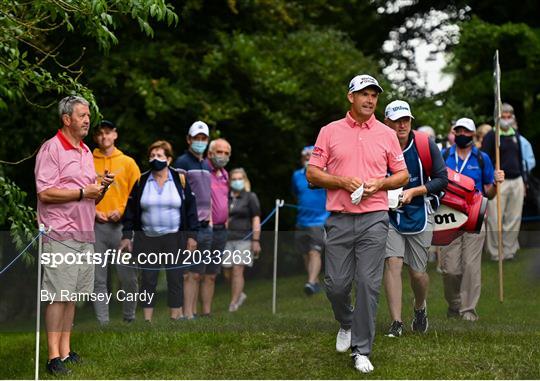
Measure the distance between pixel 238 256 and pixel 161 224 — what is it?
4.77 ft

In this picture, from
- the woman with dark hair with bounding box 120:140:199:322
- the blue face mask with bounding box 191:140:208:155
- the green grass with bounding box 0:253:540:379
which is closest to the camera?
the green grass with bounding box 0:253:540:379

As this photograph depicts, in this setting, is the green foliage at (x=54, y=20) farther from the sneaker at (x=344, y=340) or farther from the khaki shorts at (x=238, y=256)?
the khaki shorts at (x=238, y=256)

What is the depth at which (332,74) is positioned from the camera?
20.4 metres

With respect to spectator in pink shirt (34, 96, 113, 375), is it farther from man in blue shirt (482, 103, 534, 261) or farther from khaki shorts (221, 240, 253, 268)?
man in blue shirt (482, 103, 534, 261)

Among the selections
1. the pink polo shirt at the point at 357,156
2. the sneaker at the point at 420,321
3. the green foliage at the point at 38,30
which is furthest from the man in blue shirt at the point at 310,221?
the pink polo shirt at the point at 357,156

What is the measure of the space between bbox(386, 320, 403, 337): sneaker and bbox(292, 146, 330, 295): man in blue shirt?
10.7 ft

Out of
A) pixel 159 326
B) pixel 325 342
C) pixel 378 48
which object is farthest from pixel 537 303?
pixel 378 48

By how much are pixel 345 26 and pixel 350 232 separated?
17.8 metres

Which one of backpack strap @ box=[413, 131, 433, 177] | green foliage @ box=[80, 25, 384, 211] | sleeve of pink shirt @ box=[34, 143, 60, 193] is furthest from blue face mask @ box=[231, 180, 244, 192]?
sleeve of pink shirt @ box=[34, 143, 60, 193]

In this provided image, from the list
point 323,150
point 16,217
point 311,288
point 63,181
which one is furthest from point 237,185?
point 323,150

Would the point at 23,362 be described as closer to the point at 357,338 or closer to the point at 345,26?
the point at 357,338

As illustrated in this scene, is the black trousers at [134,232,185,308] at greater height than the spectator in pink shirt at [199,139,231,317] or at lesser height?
lesser

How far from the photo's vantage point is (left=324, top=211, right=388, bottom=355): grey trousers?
909cm

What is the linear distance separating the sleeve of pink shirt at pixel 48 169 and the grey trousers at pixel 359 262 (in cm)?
227
